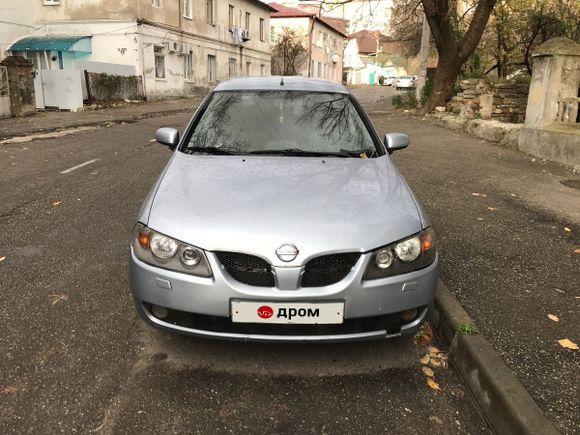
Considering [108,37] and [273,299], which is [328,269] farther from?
[108,37]

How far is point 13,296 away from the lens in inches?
145

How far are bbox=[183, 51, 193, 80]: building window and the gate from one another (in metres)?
15.2

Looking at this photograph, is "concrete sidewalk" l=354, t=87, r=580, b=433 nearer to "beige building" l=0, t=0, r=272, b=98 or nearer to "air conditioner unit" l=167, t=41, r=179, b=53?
"beige building" l=0, t=0, r=272, b=98

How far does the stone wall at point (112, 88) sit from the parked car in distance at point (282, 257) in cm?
2036

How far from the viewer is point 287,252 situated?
2.48 meters

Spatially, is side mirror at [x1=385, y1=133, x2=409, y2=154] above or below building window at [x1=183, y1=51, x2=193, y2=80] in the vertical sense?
below

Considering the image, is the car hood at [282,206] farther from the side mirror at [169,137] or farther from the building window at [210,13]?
the building window at [210,13]

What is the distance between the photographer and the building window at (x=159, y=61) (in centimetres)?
2699

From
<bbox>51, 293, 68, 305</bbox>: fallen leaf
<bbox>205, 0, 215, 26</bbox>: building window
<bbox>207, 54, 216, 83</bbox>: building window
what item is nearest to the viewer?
<bbox>51, 293, 68, 305</bbox>: fallen leaf

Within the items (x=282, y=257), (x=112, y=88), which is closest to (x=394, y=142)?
(x=282, y=257)

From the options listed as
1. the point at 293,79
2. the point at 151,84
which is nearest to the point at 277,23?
the point at 151,84

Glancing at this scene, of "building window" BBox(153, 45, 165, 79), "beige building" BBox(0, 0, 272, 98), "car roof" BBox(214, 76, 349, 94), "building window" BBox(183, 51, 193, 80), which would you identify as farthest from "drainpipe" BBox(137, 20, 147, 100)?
"car roof" BBox(214, 76, 349, 94)

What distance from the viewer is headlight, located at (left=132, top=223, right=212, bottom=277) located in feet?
8.38

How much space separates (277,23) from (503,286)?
52.3 m
